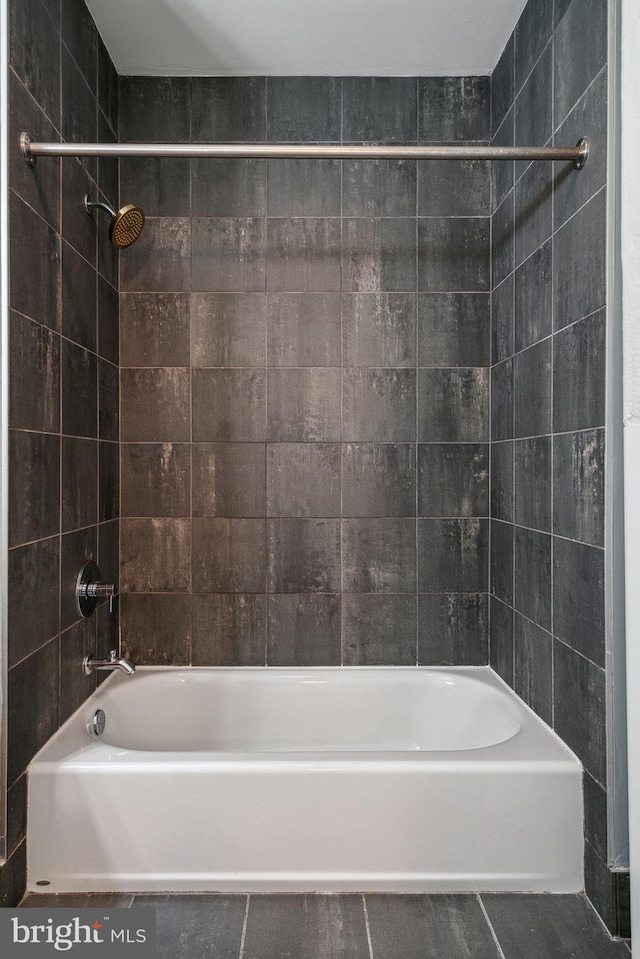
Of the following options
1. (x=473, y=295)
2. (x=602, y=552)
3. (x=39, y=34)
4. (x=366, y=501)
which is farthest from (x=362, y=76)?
(x=602, y=552)

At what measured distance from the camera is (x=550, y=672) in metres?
1.78

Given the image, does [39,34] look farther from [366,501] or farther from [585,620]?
[585,620]

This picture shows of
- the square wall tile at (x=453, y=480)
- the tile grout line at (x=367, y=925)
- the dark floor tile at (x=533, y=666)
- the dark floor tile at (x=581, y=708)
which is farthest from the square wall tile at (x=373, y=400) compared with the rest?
the tile grout line at (x=367, y=925)

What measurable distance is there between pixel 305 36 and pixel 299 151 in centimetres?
91

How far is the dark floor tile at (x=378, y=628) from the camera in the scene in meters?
2.34

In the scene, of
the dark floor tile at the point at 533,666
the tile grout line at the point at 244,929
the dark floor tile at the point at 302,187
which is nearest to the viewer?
the tile grout line at the point at 244,929

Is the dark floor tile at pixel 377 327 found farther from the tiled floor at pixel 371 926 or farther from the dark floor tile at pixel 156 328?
the tiled floor at pixel 371 926

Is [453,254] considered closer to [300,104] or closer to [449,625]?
[300,104]

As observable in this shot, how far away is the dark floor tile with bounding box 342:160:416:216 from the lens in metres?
2.30

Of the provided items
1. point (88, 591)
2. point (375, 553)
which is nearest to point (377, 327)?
point (375, 553)

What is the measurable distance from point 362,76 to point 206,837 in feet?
8.74

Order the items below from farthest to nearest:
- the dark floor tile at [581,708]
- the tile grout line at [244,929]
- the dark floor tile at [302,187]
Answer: the dark floor tile at [302,187]
the dark floor tile at [581,708]
the tile grout line at [244,929]

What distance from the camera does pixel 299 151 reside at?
1.56 m

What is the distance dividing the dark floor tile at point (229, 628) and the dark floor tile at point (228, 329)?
3.04 feet
